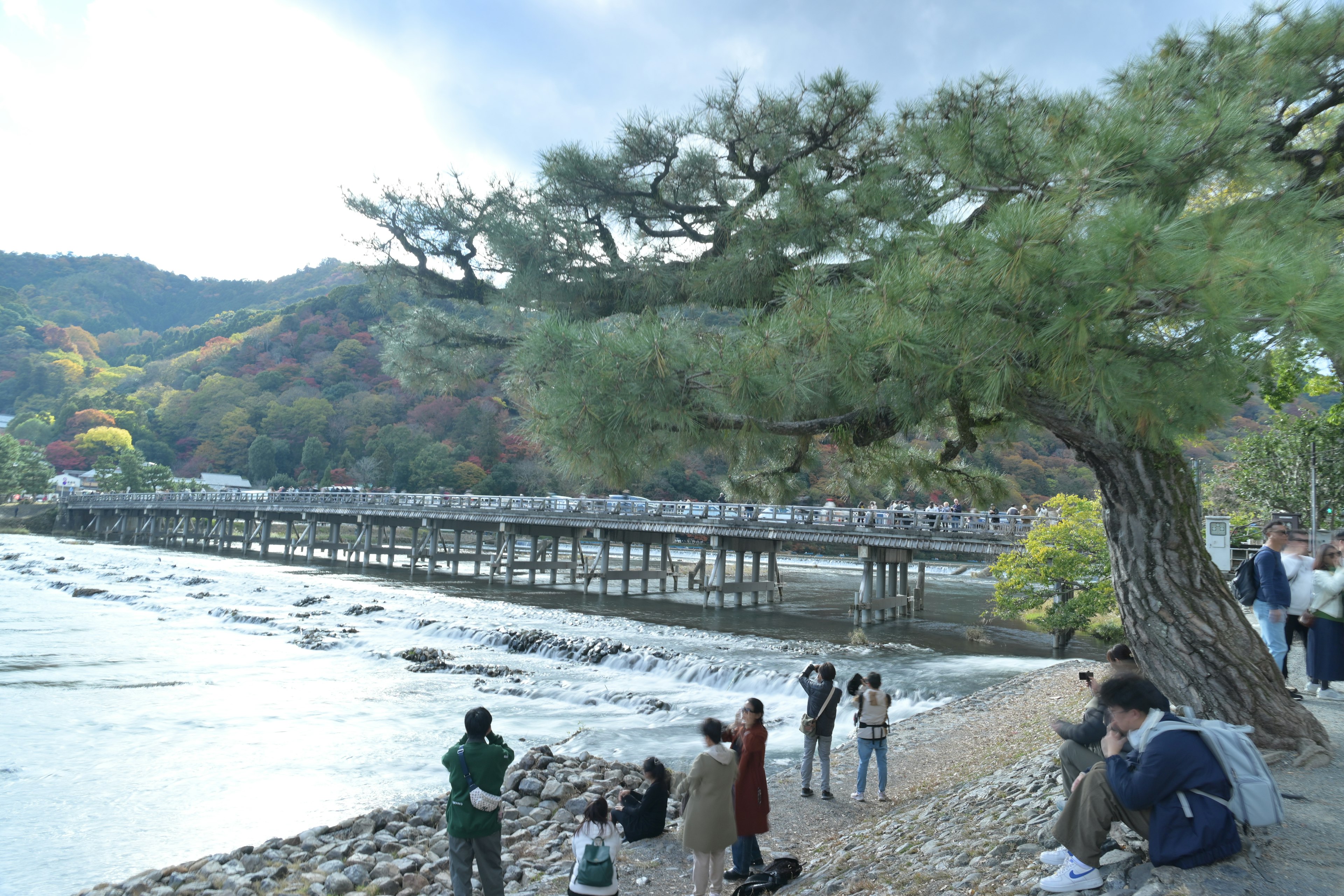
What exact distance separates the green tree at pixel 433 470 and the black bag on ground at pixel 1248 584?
50.1 m

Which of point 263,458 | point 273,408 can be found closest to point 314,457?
point 263,458

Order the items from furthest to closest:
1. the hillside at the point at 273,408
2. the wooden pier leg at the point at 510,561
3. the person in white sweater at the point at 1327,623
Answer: the hillside at the point at 273,408 → the wooden pier leg at the point at 510,561 → the person in white sweater at the point at 1327,623

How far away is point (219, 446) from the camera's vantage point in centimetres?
6519

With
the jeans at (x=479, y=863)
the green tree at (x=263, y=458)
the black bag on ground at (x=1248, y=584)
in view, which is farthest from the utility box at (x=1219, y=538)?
the green tree at (x=263, y=458)

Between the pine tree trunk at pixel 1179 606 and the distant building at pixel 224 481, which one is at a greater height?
the distant building at pixel 224 481

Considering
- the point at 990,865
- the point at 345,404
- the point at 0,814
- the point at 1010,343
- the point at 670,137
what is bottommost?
the point at 0,814

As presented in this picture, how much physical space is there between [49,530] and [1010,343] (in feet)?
224

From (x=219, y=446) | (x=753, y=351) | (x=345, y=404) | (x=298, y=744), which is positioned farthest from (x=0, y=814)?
(x=219, y=446)

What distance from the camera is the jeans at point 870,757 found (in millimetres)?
5871

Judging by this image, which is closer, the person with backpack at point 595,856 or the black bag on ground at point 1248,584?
the person with backpack at point 595,856

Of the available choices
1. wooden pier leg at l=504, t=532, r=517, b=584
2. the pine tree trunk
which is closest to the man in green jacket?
the pine tree trunk

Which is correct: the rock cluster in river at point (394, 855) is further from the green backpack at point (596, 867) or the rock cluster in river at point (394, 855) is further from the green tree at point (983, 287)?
the green tree at point (983, 287)

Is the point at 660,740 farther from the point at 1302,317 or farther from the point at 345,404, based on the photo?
the point at 345,404

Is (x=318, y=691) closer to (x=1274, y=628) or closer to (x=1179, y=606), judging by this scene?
(x=1179, y=606)
